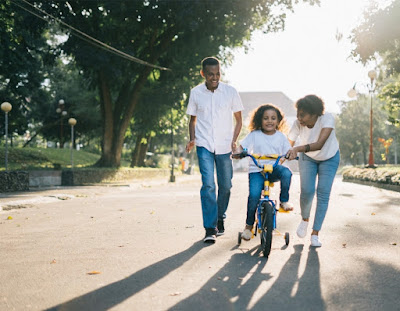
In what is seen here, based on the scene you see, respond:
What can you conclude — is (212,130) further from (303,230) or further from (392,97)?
(392,97)

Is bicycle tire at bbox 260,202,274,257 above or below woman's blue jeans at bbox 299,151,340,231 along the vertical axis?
below

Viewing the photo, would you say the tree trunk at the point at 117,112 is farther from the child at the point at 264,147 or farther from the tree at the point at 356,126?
the tree at the point at 356,126

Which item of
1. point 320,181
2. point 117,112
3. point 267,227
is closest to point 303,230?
point 320,181

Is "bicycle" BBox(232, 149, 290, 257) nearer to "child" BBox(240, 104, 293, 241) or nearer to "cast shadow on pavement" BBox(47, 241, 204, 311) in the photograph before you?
"child" BBox(240, 104, 293, 241)

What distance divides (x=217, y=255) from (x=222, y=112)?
6.21 ft

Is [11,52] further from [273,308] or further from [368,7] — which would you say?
[273,308]

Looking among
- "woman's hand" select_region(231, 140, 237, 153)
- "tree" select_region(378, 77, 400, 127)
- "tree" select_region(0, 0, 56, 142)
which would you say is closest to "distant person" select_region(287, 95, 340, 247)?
"woman's hand" select_region(231, 140, 237, 153)

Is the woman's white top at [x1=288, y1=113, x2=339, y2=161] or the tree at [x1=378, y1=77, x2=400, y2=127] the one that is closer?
the woman's white top at [x1=288, y1=113, x2=339, y2=161]

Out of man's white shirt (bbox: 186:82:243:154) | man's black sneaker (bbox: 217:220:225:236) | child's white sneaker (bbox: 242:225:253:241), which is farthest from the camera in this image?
man's black sneaker (bbox: 217:220:225:236)

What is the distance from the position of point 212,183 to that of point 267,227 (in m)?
1.37

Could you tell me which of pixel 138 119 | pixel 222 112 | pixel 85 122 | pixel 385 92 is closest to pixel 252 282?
pixel 222 112

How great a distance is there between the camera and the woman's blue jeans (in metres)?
6.04

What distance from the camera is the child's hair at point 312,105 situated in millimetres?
5895

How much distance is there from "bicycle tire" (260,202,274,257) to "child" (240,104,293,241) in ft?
0.97
